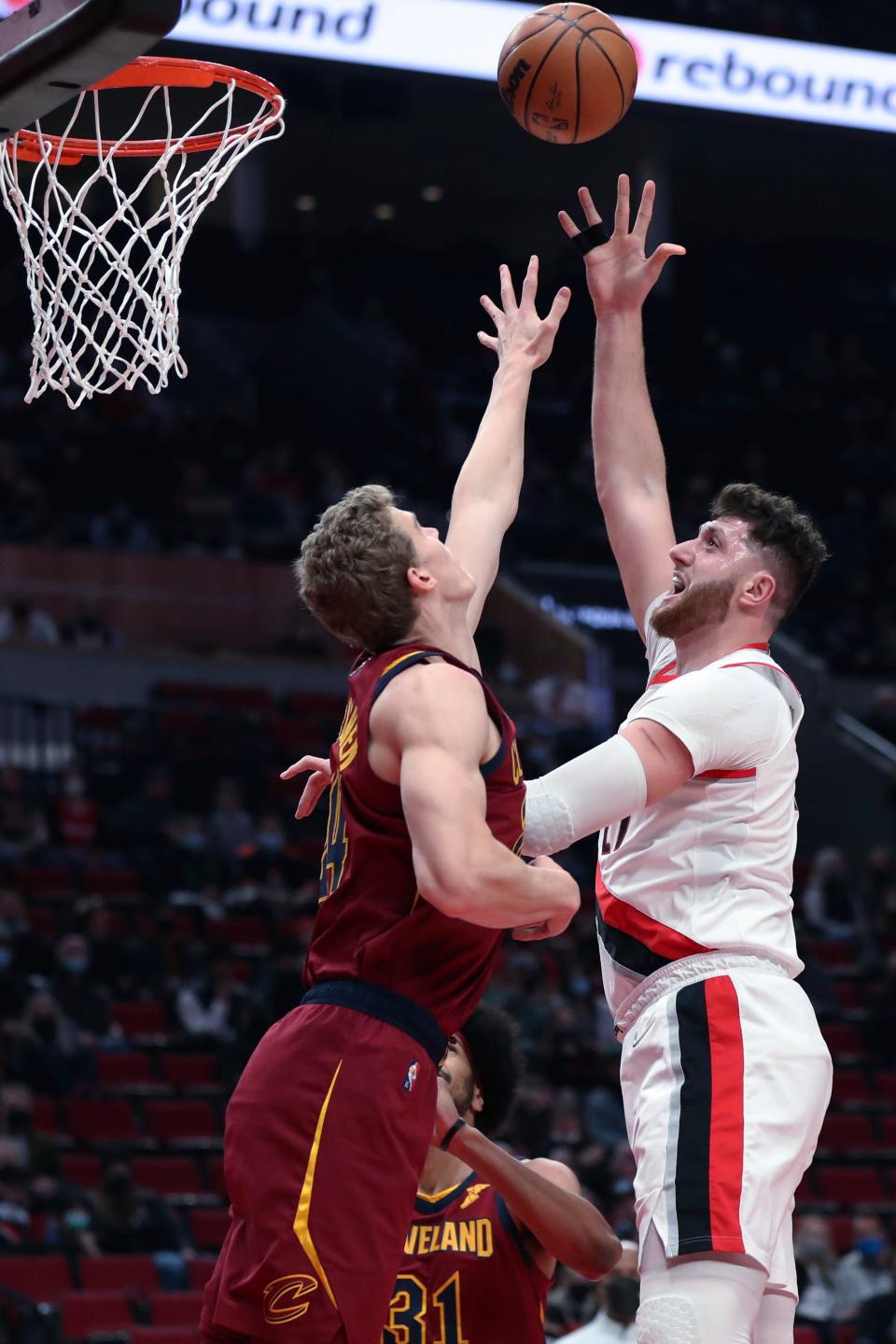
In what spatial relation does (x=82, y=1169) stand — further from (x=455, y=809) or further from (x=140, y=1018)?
(x=455, y=809)

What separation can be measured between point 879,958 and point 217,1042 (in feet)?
19.9

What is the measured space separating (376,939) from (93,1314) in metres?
6.39

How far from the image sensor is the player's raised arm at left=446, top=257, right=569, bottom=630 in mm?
4105

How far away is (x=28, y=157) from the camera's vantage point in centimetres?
480

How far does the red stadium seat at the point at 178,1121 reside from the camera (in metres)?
11.2

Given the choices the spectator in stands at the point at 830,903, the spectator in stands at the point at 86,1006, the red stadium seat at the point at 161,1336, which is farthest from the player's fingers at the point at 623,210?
the spectator in stands at the point at 830,903

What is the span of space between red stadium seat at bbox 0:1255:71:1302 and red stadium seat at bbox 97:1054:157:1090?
6.94 ft

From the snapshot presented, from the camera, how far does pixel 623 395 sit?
4727mm

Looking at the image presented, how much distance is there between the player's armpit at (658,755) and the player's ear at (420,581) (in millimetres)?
575

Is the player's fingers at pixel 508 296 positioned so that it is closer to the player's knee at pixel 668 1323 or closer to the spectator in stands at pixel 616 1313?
the player's knee at pixel 668 1323

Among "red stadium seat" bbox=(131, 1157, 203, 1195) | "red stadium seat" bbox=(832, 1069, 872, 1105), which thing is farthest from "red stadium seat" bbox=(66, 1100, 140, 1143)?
"red stadium seat" bbox=(832, 1069, 872, 1105)

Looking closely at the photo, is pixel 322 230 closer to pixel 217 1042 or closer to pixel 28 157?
pixel 217 1042

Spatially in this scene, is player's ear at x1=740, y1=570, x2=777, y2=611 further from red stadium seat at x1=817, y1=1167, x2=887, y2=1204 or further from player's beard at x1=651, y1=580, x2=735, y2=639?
red stadium seat at x1=817, y1=1167, x2=887, y2=1204

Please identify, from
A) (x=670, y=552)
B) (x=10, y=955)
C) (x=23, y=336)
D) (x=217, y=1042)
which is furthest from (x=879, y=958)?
(x=670, y=552)
